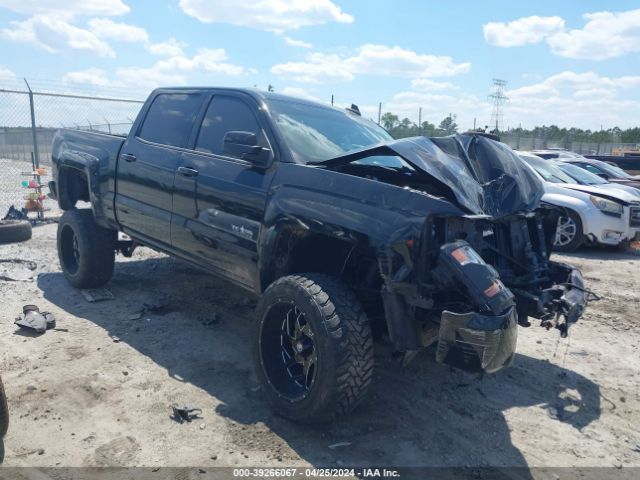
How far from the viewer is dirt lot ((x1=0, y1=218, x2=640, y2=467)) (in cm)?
304

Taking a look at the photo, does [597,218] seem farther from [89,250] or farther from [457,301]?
[89,250]

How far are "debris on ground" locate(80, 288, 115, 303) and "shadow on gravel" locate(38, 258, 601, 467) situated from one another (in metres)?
0.09

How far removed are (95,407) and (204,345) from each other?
45.8 inches

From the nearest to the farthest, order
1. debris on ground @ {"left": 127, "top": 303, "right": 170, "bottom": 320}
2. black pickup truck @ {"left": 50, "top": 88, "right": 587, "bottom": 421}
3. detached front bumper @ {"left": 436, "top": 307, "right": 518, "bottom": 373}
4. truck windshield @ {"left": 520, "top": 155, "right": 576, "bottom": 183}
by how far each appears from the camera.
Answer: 1. detached front bumper @ {"left": 436, "top": 307, "right": 518, "bottom": 373}
2. black pickup truck @ {"left": 50, "top": 88, "right": 587, "bottom": 421}
3. debris on ground @ {"left": 127, "top": 303, "right": 170, "bottom": 320}
4. truck windshield @ {"left": 520, "top": 155, "right": 576, "bottom": 183}

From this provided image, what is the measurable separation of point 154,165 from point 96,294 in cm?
174

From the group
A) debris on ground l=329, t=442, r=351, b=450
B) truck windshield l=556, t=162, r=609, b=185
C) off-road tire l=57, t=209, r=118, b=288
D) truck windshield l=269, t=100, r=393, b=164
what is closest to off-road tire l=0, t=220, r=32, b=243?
off-road tire l=57, t=209, r=118, b=288

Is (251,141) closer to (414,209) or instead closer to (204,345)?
(414,209)

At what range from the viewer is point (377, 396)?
372cm

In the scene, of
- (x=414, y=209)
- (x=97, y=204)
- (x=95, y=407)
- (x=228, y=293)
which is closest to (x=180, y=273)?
(x=228, y=293)

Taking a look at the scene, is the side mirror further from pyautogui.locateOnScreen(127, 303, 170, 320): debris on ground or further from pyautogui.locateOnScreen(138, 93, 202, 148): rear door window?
pyautogui.locateOnScreen(127, 303, 170, 320): debris on ground

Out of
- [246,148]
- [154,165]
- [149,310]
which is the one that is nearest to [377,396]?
[246,148]

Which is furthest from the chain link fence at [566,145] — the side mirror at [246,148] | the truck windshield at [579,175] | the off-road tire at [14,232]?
the side mirror at [246,148]

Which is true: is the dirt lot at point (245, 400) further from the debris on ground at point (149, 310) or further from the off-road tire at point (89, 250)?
the off-road tire at point (89, 250)

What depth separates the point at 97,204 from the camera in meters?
5.54
